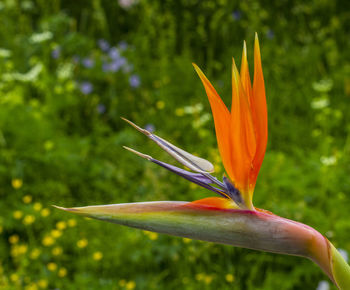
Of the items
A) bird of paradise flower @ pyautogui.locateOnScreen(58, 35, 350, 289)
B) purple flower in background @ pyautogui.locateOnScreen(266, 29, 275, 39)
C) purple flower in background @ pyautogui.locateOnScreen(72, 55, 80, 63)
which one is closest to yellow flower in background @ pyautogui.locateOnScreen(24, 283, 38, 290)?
bird of paradise flower @ pyautogui.locateOnScreen(58, 35, 350, 289)

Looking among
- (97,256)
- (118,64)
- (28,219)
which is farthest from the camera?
(118,64)

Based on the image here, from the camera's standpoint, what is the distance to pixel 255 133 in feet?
2.37

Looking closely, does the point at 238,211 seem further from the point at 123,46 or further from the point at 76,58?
the point at 123,46

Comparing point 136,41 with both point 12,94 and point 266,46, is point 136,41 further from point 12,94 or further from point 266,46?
point 12,94

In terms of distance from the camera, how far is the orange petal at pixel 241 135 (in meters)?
0.70

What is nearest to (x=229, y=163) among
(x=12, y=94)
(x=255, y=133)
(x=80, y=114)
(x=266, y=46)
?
(x=255, y=133)

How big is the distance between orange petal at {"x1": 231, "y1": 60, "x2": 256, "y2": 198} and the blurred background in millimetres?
959

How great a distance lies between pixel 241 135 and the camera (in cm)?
72

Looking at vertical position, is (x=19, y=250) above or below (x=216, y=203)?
below

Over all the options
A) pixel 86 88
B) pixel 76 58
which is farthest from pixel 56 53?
pixel 86 88

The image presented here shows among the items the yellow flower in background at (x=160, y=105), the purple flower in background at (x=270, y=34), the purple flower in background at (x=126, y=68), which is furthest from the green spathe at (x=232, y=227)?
the purple flower in background at (x=270, y=34)

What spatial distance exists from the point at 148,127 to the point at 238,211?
180 cm

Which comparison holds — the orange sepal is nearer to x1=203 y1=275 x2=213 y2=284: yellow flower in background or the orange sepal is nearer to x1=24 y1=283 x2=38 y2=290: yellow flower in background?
x1=203 y1=275 x2=213 y2=284: yellow flower in background

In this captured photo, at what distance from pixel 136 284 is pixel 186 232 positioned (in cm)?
115
